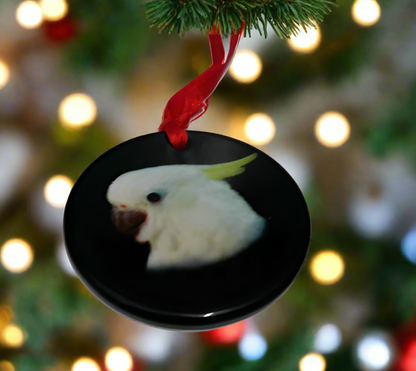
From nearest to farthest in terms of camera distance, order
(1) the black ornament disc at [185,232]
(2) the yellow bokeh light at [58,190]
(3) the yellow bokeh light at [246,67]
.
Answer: (1) the black ornament disc at [185,232]
(2) the yellow bokeh light at [58,190]
(3) the yellow bokeh light at [246,67]

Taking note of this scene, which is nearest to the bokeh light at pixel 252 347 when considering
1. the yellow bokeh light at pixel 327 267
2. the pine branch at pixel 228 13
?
the yellow bokeh light at pixel 327 267

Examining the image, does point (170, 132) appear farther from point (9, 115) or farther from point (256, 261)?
point (9, 115)

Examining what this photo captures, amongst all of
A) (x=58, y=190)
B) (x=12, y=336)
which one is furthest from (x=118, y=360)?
(x=58, y=190)

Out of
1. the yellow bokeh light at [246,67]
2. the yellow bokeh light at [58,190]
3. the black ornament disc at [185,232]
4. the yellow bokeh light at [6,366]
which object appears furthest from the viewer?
the yellow bokeh light at [246,67]

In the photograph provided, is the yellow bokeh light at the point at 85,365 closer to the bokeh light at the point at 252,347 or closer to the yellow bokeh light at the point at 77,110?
the bokeh light at the point at 252,347

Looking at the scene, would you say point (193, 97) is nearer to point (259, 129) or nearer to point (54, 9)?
point (259, 129)

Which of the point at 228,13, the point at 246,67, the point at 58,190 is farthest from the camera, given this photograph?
the point at 246,67
